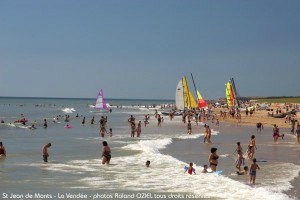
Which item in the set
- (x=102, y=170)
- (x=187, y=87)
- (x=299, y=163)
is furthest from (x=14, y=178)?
(x=187, y=87)

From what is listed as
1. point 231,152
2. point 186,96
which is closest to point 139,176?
point 231,152

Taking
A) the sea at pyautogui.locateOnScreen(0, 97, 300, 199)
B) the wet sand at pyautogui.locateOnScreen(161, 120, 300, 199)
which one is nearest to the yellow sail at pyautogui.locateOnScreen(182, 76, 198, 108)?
the wet sand at pyautogui.locateOnScreen(161, 120, 300, 199)

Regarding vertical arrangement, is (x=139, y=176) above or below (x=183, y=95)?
below

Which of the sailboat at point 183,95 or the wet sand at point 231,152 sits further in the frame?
the sailboat at point 183,95

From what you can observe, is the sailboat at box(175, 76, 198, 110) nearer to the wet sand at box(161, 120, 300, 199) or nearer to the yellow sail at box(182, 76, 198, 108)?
the yellow sail at box(182, 76, 198, 108)

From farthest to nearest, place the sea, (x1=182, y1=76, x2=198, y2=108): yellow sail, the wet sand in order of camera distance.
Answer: (x1=182, y1=76, x2=198, y2=108): yellow sail → the wet sand → the sea

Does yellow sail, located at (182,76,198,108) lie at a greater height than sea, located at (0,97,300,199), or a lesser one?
greater

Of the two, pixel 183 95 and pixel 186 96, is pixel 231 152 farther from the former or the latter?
pixel 186 96

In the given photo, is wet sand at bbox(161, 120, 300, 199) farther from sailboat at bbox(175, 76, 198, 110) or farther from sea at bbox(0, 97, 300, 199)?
sailboat at bbox(175, 76, 198, 110)

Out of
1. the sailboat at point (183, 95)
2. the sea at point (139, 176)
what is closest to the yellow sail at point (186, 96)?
the sailboat at point (183, 95)

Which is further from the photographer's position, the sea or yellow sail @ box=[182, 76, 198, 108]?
yellow sail @ box=[182, 76, 198, 108]

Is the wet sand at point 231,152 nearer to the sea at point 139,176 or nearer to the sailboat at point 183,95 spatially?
the sea at point 139,176

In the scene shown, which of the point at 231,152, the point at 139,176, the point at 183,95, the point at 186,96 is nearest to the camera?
the point at 139,176

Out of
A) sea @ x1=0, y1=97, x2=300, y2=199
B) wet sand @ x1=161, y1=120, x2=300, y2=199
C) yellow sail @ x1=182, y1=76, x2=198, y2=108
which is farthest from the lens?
yellow sail @ x1=182, y1=76, x2=198, y2=108
